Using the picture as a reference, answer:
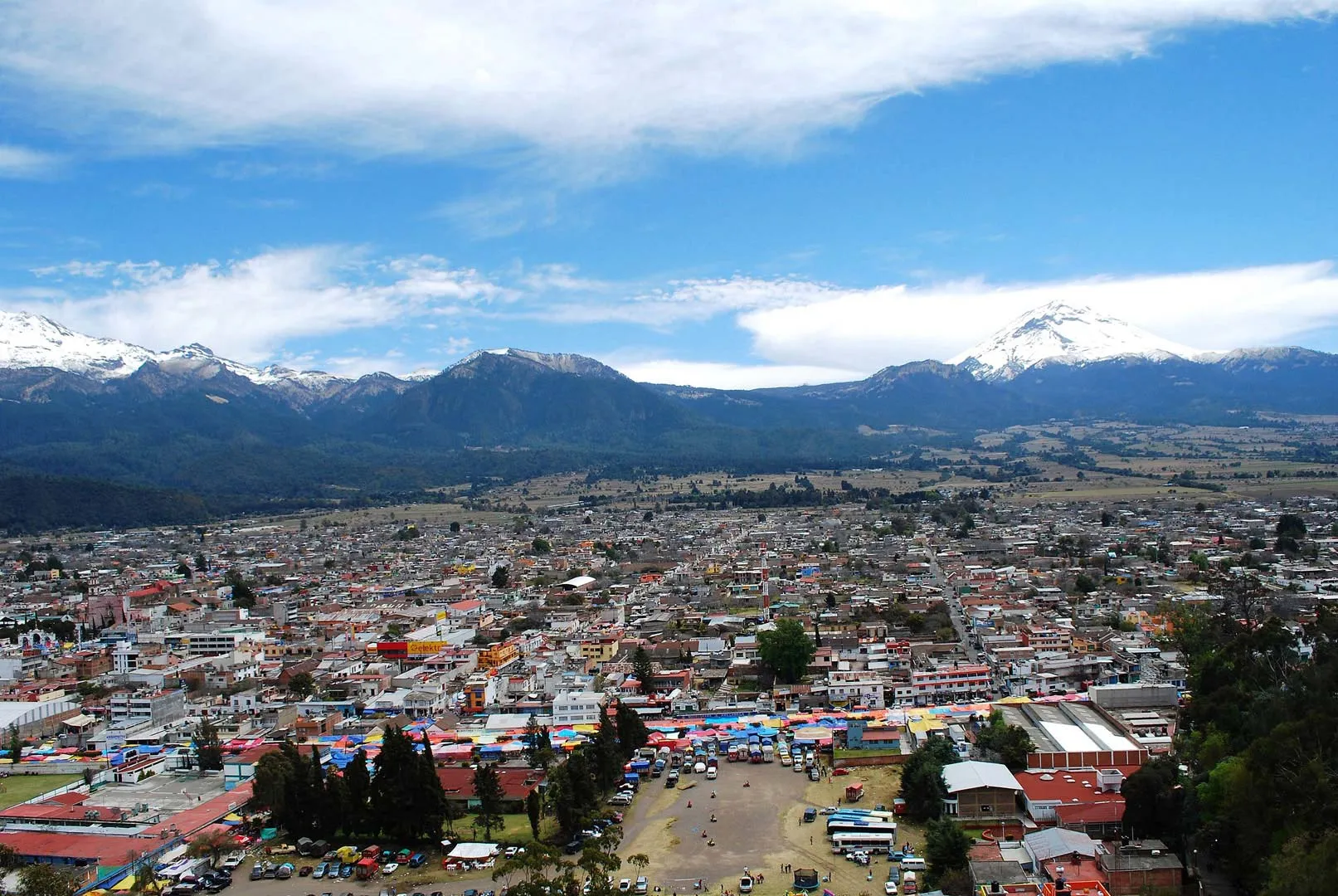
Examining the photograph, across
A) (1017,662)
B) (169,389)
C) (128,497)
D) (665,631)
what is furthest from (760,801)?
(169,389)

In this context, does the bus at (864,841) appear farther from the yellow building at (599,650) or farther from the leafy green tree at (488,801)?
the yellow building at (599,650)

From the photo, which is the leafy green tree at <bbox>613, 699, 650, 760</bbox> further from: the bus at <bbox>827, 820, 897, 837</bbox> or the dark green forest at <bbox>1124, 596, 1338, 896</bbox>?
the dark green forest at <bbox>1124, 596, 1338, 896</bbox>

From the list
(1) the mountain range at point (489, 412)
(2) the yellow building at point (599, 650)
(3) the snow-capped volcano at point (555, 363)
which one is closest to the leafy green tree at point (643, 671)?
(2) the yellow building at point (599, 650)

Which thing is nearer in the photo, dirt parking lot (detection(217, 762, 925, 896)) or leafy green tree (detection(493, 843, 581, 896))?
leafy green tree (detection(493, 843, 581, 896))

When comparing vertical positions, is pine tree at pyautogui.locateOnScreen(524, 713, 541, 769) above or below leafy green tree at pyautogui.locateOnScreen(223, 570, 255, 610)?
below

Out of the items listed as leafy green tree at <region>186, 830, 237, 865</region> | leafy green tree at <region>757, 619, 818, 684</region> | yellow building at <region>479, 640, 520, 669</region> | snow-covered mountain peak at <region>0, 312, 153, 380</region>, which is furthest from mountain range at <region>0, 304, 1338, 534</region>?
leafy green tree at <region>186, 830, 237, 865</region>

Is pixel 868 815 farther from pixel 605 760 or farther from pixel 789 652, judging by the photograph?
pixel 789 652

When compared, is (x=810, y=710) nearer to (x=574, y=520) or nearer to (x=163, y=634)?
(x=163, y=634)

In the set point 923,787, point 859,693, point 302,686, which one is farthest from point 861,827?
point 302,686
